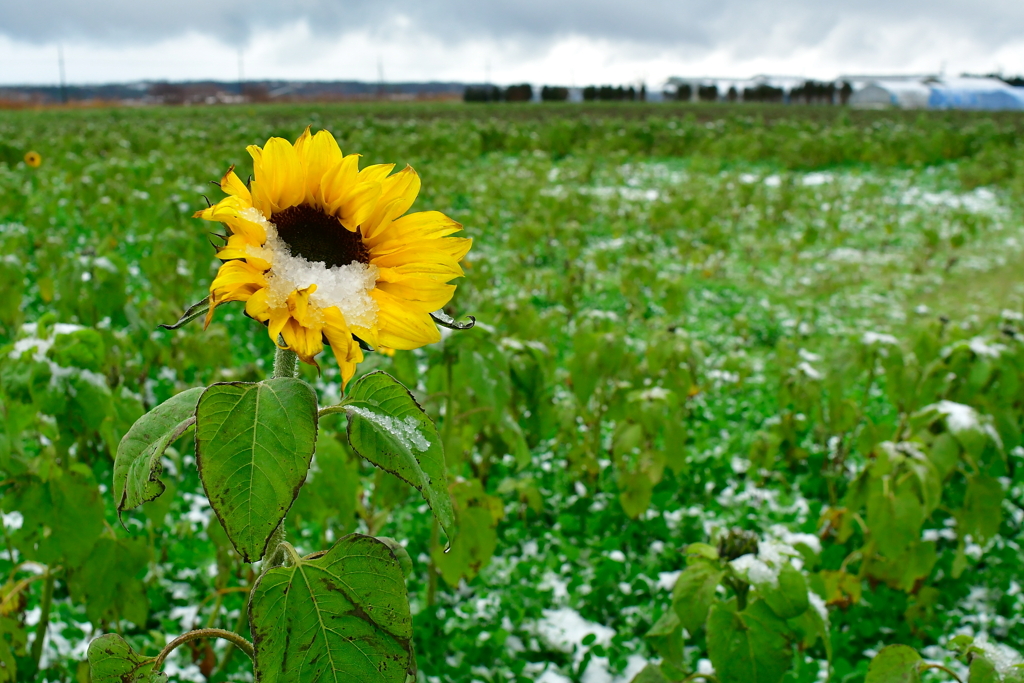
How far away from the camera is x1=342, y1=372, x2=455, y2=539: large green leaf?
30.1 inches

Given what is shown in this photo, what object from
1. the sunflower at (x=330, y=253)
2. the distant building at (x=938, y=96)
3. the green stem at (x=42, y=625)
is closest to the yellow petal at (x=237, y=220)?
the sunflower at (x=330, y=253)

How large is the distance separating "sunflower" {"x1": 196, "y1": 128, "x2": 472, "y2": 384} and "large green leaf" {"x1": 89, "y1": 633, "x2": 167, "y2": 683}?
0.42 meters

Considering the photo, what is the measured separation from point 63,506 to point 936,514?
3062 mm

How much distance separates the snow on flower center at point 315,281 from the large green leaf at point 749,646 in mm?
1028

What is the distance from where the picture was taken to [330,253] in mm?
844

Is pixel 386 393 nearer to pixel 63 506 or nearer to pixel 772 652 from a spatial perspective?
pixel 772 652

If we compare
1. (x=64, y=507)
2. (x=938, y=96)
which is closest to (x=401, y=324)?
(x=64, y=507)

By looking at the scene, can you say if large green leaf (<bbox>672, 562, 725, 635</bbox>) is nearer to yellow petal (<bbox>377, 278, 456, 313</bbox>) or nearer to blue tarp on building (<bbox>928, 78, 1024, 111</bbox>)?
yellow petal (<bbox>377, 278, 456, 313</bbox>)

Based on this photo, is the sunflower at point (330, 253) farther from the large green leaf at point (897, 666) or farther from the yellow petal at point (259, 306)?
the large green leaf at point (897, 666)

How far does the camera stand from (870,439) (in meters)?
2.86

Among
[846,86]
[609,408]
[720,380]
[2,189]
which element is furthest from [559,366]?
[846,86]

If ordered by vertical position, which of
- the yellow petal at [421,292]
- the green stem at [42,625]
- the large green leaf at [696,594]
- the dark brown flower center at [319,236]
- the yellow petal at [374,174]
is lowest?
the green stem at [42,625]

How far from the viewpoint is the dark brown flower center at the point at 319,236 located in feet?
2.71

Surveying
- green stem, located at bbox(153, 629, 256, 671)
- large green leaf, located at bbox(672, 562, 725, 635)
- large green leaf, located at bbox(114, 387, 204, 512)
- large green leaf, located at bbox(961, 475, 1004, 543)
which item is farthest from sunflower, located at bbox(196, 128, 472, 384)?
large green leaf, located at bbox(961, 475, 1004, 543)
